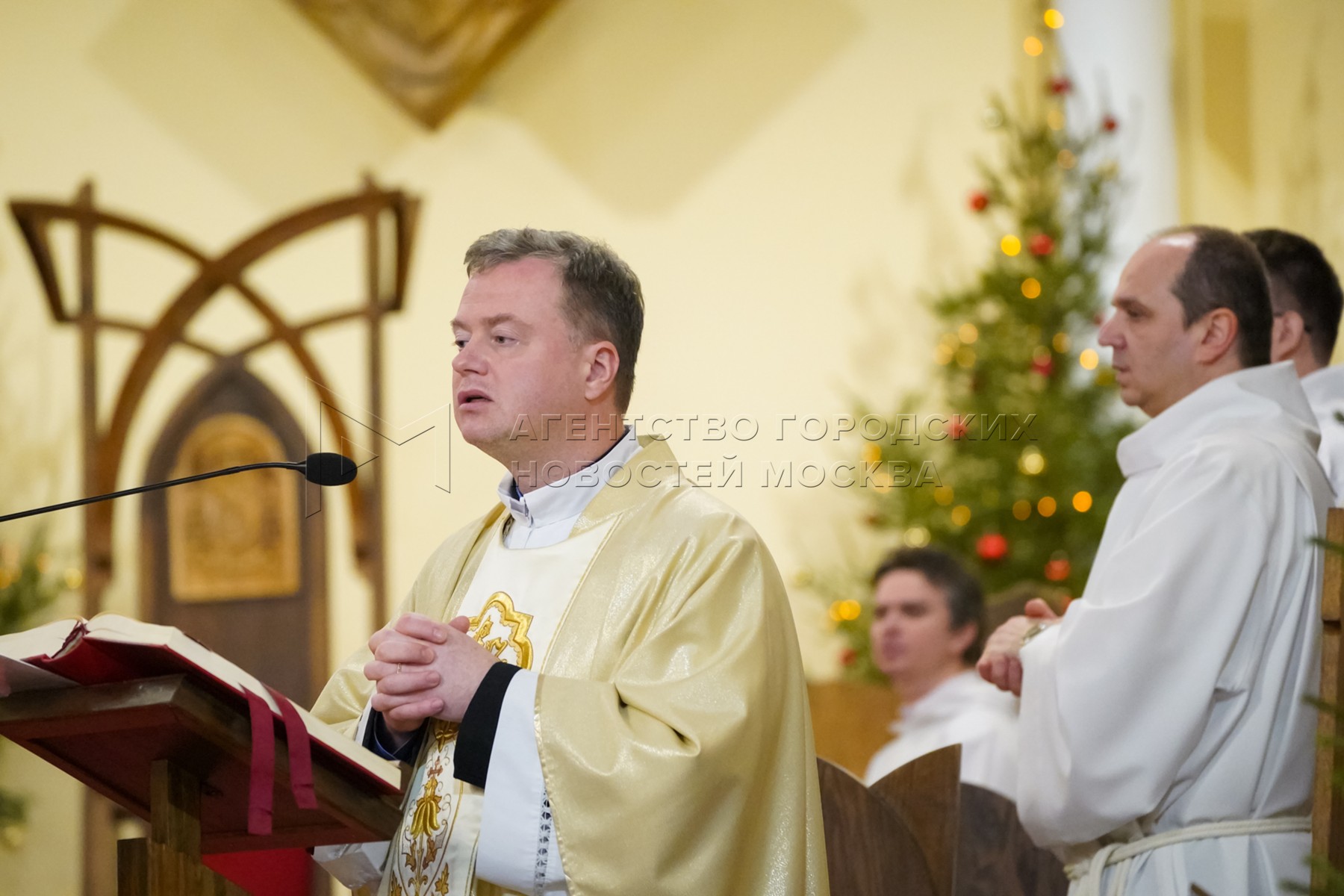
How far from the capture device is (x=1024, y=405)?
243 inches

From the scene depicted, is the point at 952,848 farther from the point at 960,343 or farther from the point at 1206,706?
the point at 960,343

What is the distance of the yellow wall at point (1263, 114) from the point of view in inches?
247

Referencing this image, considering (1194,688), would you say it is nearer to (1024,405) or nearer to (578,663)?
(578,663)

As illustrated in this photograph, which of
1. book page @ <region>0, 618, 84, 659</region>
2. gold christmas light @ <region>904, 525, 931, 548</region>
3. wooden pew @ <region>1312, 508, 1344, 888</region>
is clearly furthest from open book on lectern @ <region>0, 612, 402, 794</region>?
gold christmas light @ <region>904, 525, 931, 548</region>

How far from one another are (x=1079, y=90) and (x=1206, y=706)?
4786mm

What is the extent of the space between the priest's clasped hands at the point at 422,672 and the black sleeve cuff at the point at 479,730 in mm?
22

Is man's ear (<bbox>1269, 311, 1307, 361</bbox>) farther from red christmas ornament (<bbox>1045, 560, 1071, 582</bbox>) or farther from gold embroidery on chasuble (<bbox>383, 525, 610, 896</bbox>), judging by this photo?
red christmas ornament (<bbox>1045, 560, 1071, 582</bbox>)

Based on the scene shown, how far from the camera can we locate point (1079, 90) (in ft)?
22.1

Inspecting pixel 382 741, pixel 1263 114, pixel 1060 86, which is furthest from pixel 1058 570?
pixel 382 741

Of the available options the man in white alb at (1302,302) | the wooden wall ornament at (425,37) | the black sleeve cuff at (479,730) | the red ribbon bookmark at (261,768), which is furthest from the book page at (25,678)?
the wooden wall ornament at (425,37)

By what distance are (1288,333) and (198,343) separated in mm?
4368

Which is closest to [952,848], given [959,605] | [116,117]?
[959,605]

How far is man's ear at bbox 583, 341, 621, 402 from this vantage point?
8.72ft

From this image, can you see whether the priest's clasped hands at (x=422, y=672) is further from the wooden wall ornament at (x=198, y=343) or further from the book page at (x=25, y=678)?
the wooden wall ornament at (x=198, y=343)
